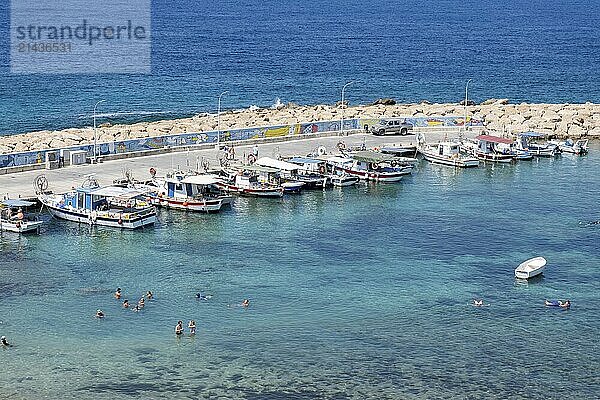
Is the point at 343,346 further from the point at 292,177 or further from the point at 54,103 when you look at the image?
the point at 54,103

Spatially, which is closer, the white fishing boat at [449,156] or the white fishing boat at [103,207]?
the white fishing boat at [103,207]

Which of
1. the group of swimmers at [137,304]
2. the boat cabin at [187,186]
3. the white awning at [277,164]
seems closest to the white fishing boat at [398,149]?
the white awning at [277,164]

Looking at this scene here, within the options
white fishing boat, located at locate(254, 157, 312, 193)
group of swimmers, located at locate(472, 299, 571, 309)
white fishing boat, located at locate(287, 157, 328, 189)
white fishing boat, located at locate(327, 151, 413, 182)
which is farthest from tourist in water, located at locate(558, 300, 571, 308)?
white fishing boat, located at locate(327, 151, 413, 182)

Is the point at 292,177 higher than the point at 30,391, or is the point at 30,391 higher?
the point at 292,177

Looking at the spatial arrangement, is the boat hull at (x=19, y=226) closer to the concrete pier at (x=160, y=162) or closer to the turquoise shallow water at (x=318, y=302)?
the turquoise shallow water at (x=318, y=302)

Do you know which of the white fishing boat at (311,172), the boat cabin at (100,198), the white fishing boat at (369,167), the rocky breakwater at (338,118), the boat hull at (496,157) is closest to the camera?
the boat cabin at (100,198)

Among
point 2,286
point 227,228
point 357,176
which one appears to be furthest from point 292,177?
point 2,286
